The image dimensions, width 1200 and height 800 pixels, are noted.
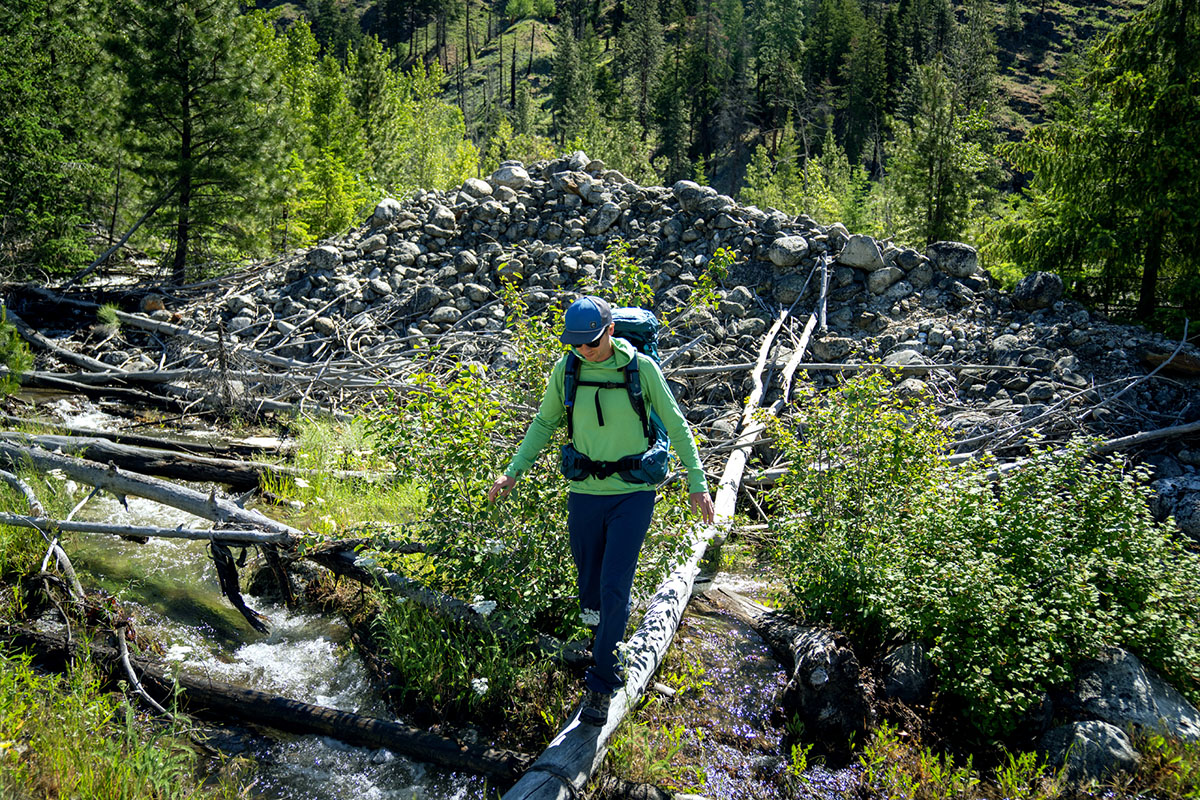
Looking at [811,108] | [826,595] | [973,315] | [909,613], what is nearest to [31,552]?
[826,595]

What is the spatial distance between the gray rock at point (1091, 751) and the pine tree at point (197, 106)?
56.2 feet

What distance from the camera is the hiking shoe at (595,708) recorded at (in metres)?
3.96

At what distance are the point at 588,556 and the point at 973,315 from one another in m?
8.81

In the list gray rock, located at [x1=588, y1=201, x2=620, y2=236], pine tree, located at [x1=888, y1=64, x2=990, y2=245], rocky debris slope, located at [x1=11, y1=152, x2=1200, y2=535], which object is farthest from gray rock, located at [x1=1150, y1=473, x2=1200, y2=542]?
pine tree, located at [x1=888, y1=64, x2=990, y2=245]

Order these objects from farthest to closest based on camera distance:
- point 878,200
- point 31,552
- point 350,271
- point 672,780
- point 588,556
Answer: point 878,200 → point 350,271 → point 31,552 → point 588,556 → point 672,780

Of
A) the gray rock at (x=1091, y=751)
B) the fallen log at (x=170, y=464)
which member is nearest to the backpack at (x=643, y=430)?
the gray rock at (x=1091, y=751)

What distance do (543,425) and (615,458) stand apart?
56cm

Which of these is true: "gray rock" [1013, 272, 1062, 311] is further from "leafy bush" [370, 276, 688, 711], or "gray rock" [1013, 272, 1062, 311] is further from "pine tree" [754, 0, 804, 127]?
"pine tree" [754, 0, 804, 127]

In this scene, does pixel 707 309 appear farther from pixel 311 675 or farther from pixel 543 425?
pixel 311 675

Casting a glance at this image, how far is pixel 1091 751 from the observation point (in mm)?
4094

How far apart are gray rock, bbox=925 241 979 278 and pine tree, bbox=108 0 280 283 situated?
14552 millimetres

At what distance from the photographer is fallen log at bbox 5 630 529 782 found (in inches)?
163

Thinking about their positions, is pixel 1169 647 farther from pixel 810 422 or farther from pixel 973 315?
pixel 973 315

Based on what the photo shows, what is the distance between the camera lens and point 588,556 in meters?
4.32
